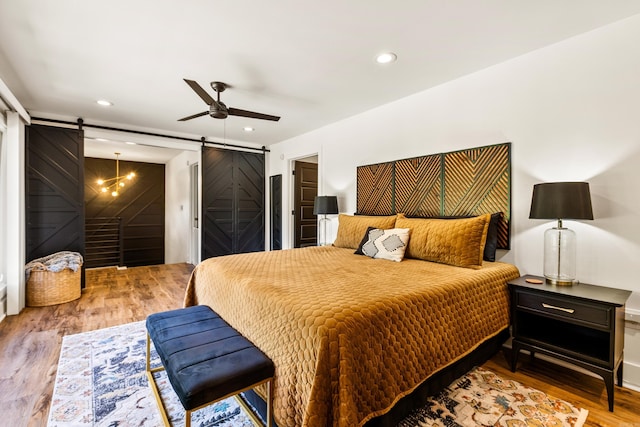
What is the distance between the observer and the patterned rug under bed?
1700 mm

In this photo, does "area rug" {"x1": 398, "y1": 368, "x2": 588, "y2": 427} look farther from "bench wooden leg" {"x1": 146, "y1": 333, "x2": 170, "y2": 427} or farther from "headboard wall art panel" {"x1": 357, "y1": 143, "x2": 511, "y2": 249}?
"bench wooden leg" {"x1": 146, "y1": 333, "x2": 170, "y2": 427}

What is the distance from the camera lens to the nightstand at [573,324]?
183cm

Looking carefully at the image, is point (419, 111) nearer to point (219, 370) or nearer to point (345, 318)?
point (345, 318)

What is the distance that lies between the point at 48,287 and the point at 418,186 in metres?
4.58

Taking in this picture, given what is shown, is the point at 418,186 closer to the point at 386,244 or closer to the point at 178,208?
the point at 386,244

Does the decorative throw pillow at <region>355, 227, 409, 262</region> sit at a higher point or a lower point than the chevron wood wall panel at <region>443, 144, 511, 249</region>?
lower

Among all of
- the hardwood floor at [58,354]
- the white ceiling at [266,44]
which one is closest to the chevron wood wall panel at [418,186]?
the white ceiling at [266,44]

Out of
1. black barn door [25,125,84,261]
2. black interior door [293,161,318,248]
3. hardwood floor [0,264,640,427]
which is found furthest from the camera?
black interior door [293,161,318,248]

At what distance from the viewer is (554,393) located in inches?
78.4

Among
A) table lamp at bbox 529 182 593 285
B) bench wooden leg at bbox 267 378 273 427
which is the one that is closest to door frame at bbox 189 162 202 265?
bench wooden leg at bbox 267 378 273 427

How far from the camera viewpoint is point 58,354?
246 centimetres

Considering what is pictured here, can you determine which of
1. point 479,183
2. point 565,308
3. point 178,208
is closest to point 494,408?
point 565,308

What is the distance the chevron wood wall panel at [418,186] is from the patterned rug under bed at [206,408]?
1605 millimetres

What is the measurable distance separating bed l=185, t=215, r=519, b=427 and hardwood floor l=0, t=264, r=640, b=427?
47 centimetres
